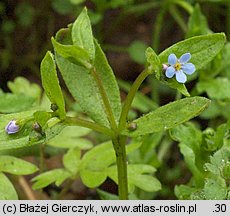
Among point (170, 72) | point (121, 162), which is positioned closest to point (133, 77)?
point (121, 162)

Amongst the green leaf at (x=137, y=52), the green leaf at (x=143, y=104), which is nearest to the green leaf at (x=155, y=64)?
the green leaf at (x=143, y=104)

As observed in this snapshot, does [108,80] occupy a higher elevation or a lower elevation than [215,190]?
higher

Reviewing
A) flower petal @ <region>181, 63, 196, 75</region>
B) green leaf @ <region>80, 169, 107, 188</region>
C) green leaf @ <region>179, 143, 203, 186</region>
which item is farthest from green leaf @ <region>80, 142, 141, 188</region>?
flower petal @ <region>181, 63, 196, 75</region>

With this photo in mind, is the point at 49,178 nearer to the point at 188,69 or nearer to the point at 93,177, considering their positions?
the point at 93,177

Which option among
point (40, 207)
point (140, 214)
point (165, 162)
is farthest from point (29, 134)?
point (165, 162)

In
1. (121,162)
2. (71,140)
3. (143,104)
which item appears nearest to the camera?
(121,162)

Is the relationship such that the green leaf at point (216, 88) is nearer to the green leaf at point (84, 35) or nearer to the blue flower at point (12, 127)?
the green leaf at point (84, 35)
